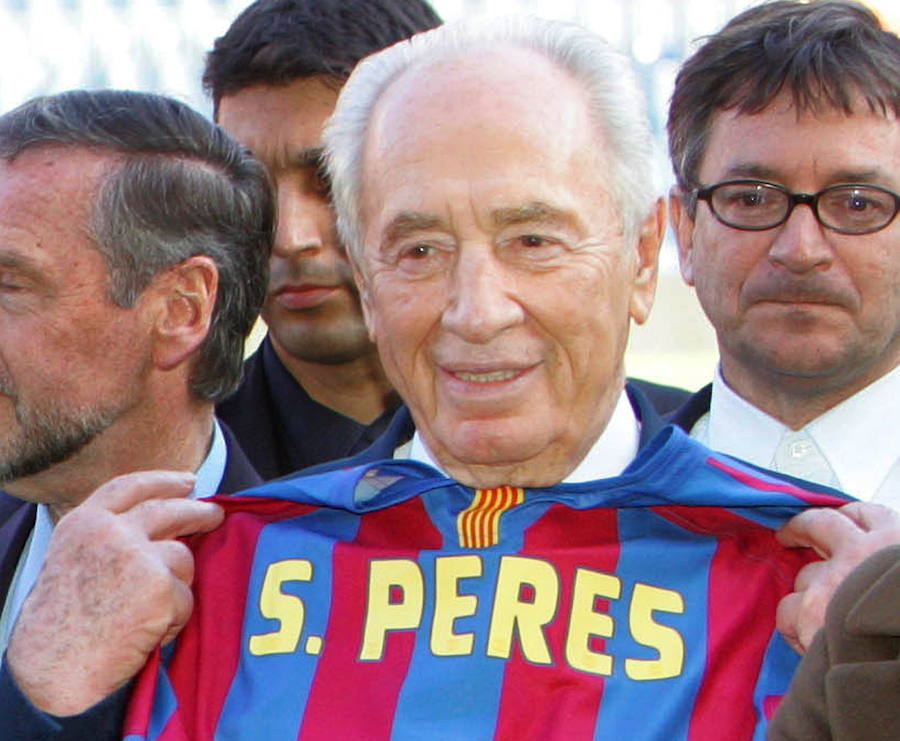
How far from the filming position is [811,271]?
2.79 m

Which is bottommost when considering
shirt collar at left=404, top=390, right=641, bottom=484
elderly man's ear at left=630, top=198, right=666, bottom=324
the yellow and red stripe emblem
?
the yellow and red stripe emblem

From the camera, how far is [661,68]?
9.73 m

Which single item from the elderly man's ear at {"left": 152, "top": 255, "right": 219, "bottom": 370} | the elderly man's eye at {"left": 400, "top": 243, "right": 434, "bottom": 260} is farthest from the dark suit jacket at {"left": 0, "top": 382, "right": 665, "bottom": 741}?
the elderly man's ear at {"left": 152, "top": 255, "right": 219, "bottom": 370}

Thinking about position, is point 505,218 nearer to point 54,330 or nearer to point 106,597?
point 106,597

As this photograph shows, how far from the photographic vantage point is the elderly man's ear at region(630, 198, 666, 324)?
244cm

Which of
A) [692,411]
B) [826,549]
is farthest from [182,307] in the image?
[826,549]

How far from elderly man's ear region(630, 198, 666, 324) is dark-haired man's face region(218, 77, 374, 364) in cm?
110

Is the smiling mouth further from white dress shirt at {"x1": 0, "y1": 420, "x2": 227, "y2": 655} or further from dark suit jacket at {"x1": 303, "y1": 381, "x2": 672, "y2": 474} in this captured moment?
white dress shirt at {"x1": 0, "y1": 420, "x2": 227, "y2": 655}

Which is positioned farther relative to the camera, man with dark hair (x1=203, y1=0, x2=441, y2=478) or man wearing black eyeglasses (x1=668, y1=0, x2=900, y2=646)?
man with dark hair (x1=203, y1=0, x2=441, y2=478)

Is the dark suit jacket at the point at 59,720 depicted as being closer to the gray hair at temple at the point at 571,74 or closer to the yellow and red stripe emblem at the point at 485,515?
the yellow and red stripe emblem at the point at 485,515

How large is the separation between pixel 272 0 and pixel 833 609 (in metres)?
2.56

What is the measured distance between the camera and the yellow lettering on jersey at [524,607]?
2.16 metres

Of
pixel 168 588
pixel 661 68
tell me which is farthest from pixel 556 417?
pixel 661 68

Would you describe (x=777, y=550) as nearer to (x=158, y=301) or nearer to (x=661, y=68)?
(x=158, y=301)
